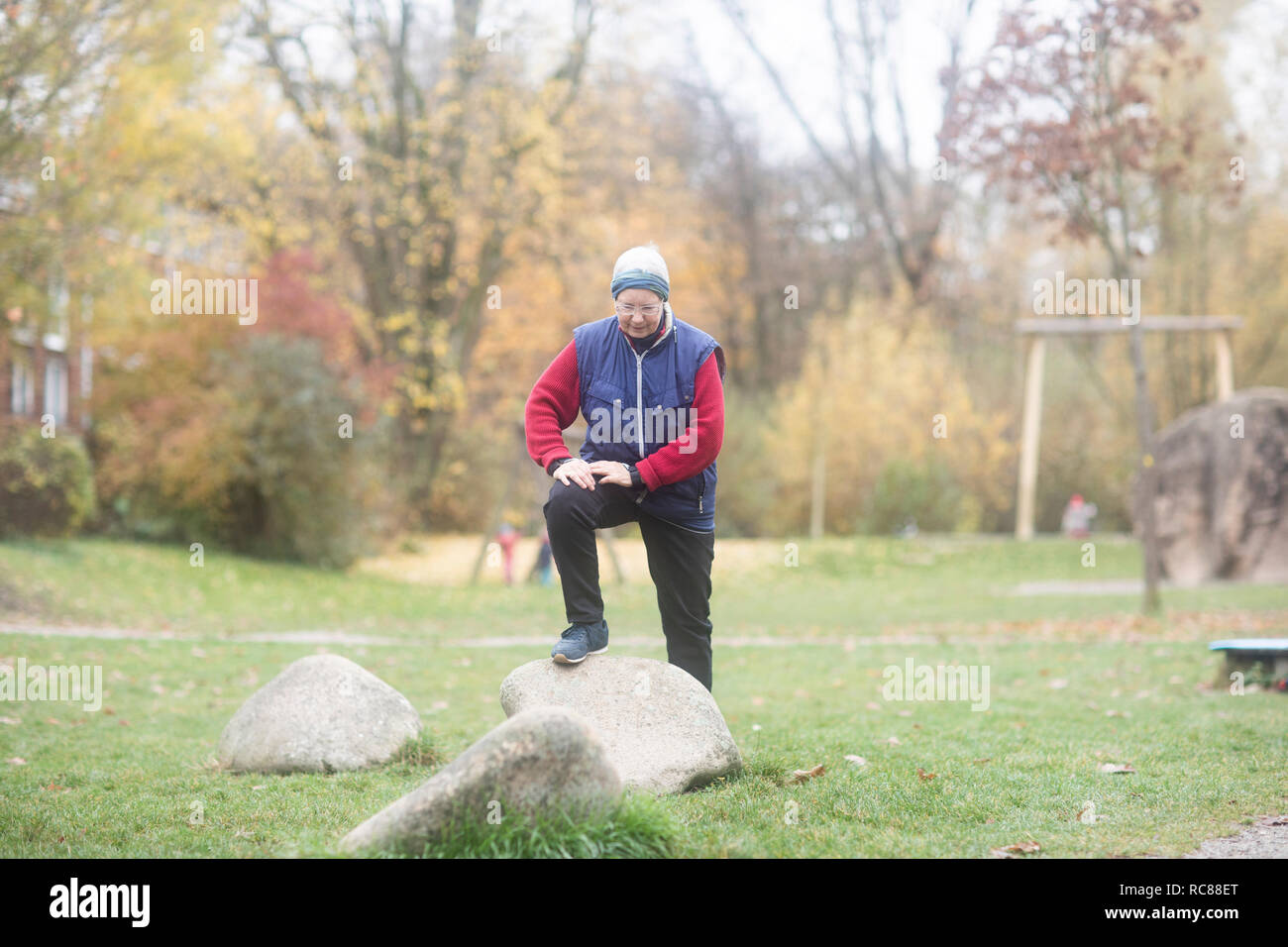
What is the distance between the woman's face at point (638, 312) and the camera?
5.34 metres

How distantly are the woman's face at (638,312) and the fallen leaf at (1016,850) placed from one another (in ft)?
8.53

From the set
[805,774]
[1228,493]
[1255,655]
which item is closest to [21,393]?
[1228,493]

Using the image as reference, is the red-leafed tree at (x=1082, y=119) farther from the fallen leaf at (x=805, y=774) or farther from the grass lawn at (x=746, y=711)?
the fallen leaf at (x=805, y=774)

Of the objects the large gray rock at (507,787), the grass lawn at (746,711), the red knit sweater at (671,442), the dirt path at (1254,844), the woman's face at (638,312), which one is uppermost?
the woman's face at (638,312)

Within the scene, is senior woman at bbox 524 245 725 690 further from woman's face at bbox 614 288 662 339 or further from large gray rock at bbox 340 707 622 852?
large gray rock at bbox 340 707 622 852

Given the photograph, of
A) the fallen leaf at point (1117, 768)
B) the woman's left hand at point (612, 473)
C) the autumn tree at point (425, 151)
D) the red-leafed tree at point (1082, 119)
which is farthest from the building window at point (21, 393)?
A: the fallen leaf at point (1117, 768)

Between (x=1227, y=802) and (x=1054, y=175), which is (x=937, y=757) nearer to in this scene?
(x=1227, y=802)

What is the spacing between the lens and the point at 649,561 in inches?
221

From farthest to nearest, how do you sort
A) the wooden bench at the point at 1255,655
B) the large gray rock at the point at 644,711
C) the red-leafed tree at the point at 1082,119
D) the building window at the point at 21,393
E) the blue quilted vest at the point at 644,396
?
the building window at the point at 21,393
the red-leafed tree at the point at 1082,119
the wooden bench at the point at 1255,655
the blue quilted vest at the point at 644,396
the large gray rock at the point at 644,711

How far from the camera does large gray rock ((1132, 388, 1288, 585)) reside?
19250 millimetres

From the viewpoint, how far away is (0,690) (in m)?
9.09

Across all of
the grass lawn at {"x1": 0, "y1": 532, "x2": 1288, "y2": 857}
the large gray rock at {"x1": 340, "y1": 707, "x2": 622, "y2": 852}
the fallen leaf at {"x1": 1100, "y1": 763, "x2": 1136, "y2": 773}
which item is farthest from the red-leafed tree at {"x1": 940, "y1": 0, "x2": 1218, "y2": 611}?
the large gray rock at {"x1": 340, "y1": 707, "x2": 622, "y2": 852}

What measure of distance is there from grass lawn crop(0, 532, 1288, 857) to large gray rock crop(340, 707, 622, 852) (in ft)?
0.49

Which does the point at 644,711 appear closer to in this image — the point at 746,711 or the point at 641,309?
the point at 641,309
